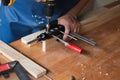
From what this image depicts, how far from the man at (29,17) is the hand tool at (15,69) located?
38cm

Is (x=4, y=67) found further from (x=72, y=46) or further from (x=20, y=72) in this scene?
(x=72, y=46)

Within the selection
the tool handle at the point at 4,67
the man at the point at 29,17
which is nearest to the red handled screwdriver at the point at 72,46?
the man at the point at 29,17

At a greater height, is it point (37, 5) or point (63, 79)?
point (37, 5)

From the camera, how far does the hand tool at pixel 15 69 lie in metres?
Answer: 0.79

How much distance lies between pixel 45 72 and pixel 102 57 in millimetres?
259

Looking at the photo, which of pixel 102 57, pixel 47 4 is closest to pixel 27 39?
pixel 47 4

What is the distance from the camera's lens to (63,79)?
0.81m

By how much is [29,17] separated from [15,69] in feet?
1.51

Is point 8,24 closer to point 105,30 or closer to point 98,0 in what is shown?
point 105,30

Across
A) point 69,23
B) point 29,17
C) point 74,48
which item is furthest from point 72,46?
point 29,17

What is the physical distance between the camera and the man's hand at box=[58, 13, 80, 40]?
3.58 ft

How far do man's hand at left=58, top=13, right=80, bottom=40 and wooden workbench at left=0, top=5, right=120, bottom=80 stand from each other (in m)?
Result: 0.04

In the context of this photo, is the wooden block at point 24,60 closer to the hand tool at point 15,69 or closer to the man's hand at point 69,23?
the hand tool at point 15,69

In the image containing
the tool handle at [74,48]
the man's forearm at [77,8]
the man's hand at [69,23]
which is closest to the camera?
the tool handle at [74,48]
